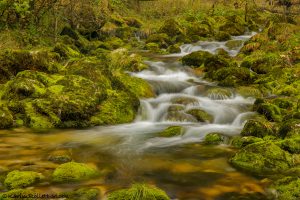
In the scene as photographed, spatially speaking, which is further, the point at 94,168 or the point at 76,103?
the point at 76,103

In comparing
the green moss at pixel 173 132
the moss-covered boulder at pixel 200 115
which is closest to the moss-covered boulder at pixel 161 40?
the moss-covered boulder at pixel 200 115

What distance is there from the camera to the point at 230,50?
2605 cm

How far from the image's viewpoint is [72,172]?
685 centimetres

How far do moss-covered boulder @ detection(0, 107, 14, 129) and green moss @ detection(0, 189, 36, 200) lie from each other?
5365 millimetres

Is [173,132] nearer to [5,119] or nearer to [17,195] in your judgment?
[5,119]

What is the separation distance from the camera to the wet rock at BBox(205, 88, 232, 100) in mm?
15271

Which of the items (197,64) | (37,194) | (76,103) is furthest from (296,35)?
(37,194)

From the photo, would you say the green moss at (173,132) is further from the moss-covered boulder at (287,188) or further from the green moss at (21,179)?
the green moss at (21,179)

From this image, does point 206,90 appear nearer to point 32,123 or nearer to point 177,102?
point 177,102

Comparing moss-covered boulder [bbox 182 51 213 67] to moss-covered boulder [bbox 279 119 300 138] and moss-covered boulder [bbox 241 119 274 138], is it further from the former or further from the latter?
moss-covered boulder [bbox 279 119 300 138]

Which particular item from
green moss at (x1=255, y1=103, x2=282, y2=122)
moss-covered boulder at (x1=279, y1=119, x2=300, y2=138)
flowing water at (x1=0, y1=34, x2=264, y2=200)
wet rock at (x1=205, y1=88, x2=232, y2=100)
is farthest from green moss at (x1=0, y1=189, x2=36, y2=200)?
wet rock at (x1=205, y1=88, x2=232, y2=100)

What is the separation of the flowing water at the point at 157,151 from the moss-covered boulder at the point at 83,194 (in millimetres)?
265

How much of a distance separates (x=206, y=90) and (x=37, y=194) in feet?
35.8

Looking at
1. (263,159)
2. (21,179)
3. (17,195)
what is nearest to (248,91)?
(263,159)
